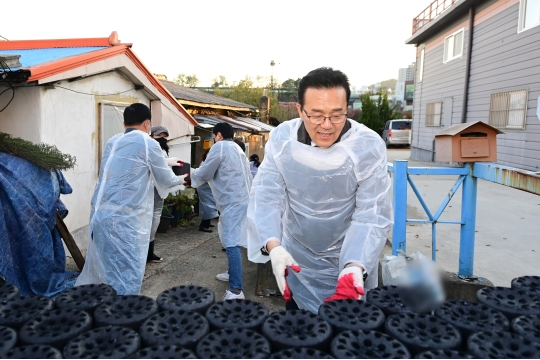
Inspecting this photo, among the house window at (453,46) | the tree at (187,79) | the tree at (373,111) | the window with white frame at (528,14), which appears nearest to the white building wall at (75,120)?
the window with white frame at (528,14)

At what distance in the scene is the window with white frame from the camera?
9262 millimetres

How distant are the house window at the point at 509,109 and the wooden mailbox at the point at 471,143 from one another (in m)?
7.60

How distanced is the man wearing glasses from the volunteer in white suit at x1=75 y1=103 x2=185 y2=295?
1.72 metres

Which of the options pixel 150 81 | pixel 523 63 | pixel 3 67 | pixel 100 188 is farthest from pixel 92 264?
pixel 523 63

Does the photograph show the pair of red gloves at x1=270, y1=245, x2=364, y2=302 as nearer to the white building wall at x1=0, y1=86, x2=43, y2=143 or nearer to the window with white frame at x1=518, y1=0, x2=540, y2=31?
the white building wall at x1=0, y1=86, x2=43, y2=143

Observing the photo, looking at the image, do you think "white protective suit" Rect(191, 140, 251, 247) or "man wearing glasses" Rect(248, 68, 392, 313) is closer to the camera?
"man wearing glasses" Rect(248, 68, 392, 313)

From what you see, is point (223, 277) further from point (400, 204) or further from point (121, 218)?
point (400, 204)

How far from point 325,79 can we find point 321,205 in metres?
0.67

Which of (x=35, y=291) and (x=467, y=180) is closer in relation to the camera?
(x=467, y=180)

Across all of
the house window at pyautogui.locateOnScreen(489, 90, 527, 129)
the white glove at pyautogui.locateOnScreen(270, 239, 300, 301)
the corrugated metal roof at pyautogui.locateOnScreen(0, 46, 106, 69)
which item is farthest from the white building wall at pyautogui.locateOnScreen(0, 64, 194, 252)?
the house window at pyautogui.locateOnScreen(489, 90, 527, 129)

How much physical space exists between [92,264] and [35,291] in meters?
0.84

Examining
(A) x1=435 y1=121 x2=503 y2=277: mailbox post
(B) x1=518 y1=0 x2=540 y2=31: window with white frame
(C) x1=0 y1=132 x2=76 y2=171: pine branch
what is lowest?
(C) x1=0 y1=132 x2=76 y2=171: pine branch

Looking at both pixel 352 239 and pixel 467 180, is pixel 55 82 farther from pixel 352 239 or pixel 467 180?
pixel 467 180

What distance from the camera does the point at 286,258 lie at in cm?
187
